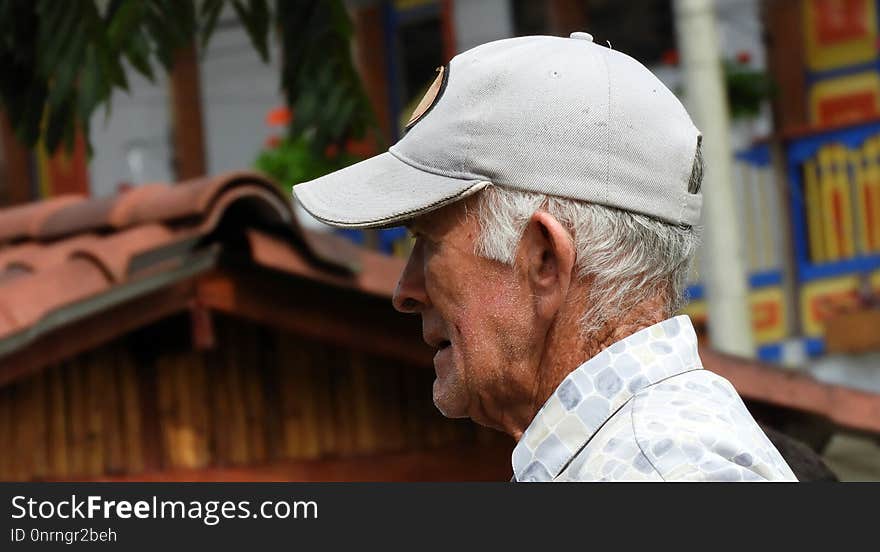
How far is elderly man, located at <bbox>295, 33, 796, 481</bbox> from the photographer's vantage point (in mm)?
1675

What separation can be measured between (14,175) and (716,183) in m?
7.15

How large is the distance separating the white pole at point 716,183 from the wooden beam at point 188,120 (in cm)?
563

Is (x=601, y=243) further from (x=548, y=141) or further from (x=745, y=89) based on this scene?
(x=745, y=89)

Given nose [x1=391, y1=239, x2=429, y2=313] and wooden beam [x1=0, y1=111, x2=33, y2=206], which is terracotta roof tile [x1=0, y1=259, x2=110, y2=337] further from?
wooden beam [x1=0, y1=111, x2=33, y2=206]

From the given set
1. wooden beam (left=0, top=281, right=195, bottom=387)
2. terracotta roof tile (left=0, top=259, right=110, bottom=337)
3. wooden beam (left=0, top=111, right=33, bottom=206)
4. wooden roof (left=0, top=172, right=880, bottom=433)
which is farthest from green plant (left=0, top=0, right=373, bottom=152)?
wooden beam (left=0, top=111, right=33, bottom=206)

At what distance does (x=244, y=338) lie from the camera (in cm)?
454

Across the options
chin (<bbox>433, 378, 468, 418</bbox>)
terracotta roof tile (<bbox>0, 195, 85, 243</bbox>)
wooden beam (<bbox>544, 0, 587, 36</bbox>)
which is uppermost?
wooden beam (<bbox>544, 0, 587, 36</bbox>)

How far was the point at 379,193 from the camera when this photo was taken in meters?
1.79

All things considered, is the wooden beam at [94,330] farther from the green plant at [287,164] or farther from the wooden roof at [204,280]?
the green plant at [287,164]

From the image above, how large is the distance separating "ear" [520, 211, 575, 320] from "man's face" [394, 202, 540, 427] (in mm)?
19

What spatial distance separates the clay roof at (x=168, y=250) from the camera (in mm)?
3729

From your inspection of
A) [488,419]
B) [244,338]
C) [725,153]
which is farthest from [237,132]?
[488,419]

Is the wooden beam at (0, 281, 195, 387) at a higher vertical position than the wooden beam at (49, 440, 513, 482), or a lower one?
higher

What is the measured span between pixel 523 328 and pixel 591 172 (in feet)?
0.69
